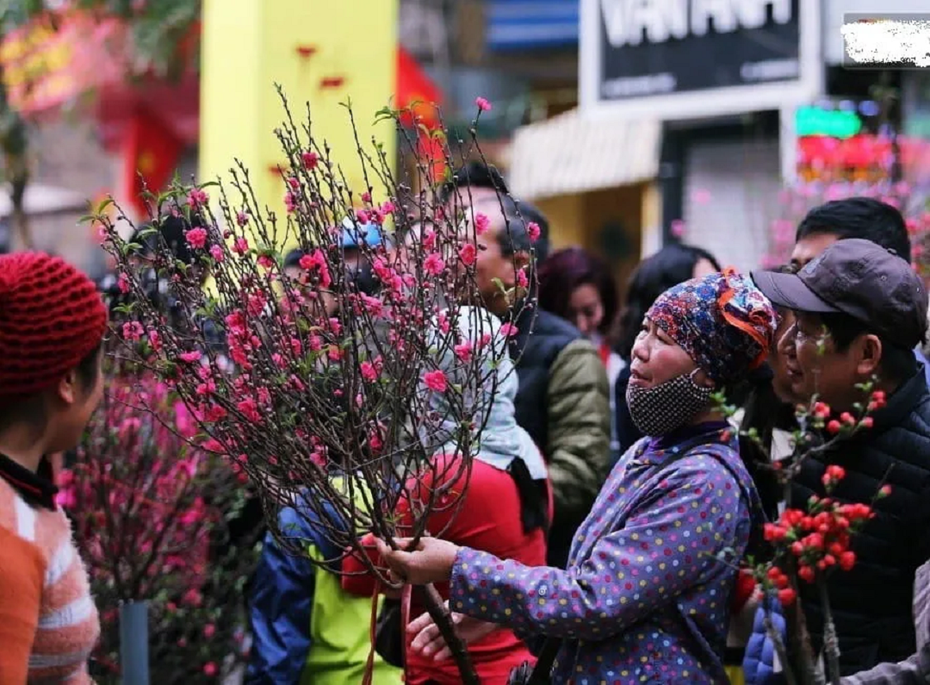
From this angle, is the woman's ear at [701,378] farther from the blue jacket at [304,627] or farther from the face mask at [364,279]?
the blue jacket at [304,627]

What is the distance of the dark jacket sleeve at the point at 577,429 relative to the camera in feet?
17.1

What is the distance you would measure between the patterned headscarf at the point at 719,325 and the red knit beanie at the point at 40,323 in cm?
122

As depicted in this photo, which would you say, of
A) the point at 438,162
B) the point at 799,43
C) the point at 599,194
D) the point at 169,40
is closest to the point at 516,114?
the point at 599,194

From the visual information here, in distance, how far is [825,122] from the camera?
424 inches

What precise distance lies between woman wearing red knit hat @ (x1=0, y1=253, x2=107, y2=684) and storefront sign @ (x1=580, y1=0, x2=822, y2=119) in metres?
5.68

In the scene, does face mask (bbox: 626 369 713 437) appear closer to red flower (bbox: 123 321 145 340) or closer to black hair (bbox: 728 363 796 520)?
black hair (bbox: 728 363 796 520)

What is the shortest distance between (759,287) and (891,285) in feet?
0.98

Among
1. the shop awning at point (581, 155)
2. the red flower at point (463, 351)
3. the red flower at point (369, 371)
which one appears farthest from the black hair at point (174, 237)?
the shop awning at point (581, 155)

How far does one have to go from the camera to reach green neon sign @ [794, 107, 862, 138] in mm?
10383

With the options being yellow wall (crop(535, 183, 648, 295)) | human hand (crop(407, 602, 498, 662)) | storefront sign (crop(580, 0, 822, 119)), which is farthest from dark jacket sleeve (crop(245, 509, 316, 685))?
yellow wall (crop(535, 183, 648, 295))

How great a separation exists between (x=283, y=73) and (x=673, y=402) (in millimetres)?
5149

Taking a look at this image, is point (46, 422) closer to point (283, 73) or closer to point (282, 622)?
point (282, 622)

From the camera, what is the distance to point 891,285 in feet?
11.1

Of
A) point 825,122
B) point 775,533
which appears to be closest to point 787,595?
point 775,533
